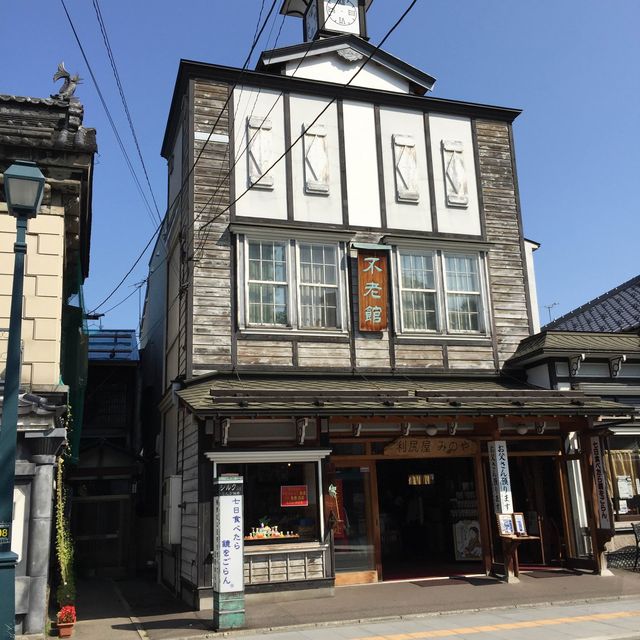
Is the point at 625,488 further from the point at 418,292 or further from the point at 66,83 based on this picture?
the point at 66,83

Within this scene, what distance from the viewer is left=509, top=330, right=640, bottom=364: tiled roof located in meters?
14.9

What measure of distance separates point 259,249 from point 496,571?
8.57 m

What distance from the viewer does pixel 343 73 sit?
1673 centimetres

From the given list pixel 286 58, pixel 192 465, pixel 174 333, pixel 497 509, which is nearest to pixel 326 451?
pixel 192 465

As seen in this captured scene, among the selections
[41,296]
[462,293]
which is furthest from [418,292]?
[41,296]

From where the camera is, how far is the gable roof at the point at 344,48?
16.0 meters

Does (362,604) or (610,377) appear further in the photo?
(610,377)

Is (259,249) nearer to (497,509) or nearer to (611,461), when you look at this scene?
(497,509)

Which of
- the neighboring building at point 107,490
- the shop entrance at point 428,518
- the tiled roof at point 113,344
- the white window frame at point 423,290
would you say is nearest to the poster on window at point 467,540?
the shop entrance at point 428,518

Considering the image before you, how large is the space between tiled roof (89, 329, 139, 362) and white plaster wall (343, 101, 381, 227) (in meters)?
12.1

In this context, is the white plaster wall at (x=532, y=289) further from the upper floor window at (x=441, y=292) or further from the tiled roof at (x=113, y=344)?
the tiled roof at (x=113, y=344)

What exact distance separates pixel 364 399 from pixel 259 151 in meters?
6.39

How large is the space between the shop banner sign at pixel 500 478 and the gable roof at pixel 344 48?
9.64 meters

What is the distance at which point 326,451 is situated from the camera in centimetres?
1288
